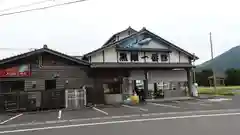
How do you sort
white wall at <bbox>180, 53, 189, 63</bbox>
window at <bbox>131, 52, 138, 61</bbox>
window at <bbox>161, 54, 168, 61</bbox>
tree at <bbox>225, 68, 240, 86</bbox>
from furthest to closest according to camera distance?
1. tree at <bbox>225, 68, 240, 86</bbox>
2. white wall at <bbox>180, 53, 189, 63</bbox>
3. window at <bbox>161, 54, 168, 61</bbox>
4. window at <bbox>131, 52, 138, 61</bbox>

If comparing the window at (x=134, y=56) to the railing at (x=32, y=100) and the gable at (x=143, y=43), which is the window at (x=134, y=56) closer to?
the gable at (x=143, y=43)

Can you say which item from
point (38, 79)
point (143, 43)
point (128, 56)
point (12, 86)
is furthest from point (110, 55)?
point (12, 86)

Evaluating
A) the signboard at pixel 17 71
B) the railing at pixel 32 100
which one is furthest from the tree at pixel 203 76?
the signboard at pixel 17 71

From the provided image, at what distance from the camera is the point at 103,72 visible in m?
24.2

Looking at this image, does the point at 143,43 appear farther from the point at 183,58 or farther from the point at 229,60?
the point at 229,60

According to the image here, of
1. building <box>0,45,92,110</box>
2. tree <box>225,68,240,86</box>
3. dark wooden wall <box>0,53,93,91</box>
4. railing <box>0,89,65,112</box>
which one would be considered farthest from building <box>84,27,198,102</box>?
tree <box>225,68,240,86</box>

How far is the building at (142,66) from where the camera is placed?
24328 mm

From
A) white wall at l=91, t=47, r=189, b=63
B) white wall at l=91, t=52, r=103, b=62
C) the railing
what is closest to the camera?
the railing

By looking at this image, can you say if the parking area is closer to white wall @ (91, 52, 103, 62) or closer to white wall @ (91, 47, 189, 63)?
white wall @ (91, 52, 103, 62)

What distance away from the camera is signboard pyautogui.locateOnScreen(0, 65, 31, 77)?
2064 cm

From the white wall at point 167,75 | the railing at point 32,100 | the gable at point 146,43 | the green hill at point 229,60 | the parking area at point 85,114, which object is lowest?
the parking area at point 85,114

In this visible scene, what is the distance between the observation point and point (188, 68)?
27266 millimetres

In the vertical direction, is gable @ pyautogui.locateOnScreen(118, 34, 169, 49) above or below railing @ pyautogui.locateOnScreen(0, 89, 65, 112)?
above

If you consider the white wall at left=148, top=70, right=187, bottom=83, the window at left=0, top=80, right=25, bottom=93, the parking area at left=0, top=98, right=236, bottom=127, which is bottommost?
the parking area at left=0, top=98, right=236, bottom=127
